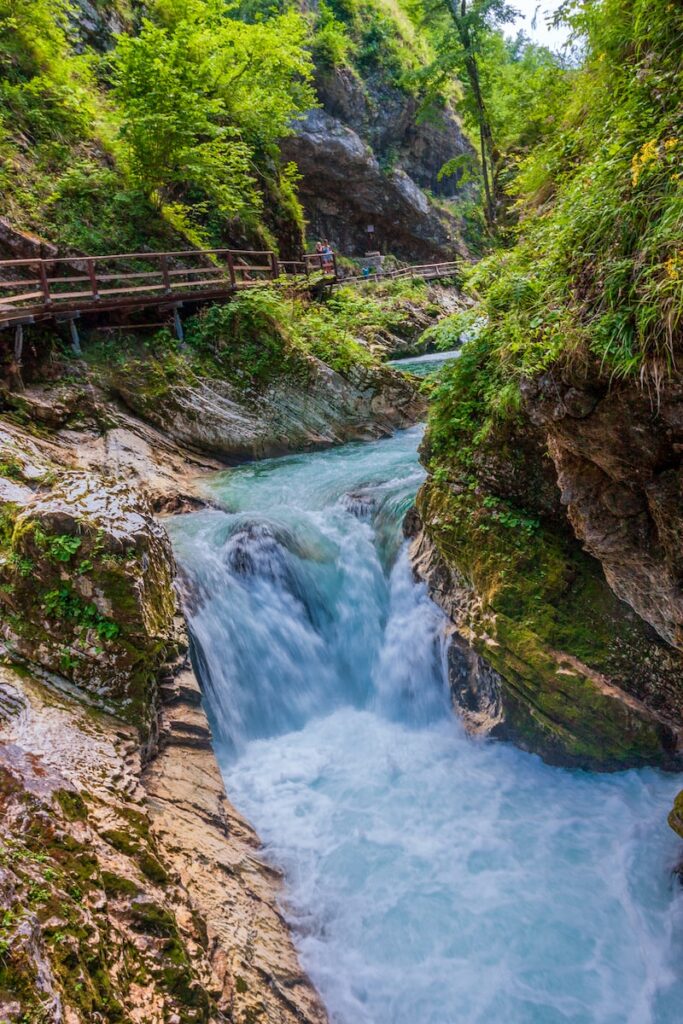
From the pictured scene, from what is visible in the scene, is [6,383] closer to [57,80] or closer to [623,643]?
[57,80]

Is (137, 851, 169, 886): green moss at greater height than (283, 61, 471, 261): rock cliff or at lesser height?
lesser

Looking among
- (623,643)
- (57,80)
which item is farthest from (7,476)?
(57,80)

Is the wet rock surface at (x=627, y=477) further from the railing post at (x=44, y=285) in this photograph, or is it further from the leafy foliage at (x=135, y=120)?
the leafy foliage at (x=135, y=120)

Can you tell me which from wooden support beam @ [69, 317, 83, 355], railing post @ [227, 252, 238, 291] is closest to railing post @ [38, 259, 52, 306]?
wooden support beam @ [69, 317, 83, 355]

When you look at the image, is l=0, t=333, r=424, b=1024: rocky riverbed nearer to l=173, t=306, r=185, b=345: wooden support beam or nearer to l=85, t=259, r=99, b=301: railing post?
l=85, t=259, r=99, b=301: railing post

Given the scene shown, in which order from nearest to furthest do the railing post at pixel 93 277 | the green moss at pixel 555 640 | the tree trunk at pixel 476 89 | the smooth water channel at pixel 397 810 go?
the smooth water channel at pixel 397 810 < the green moss at pixel 555 640 < the railing post at pixel 93 277 < the tree trunk at pixel 476 89

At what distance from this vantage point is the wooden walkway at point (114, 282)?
10156 mm

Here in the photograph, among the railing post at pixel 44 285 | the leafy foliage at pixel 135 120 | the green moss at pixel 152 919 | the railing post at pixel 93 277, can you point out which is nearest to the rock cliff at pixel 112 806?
the green moss at pixel 152 919

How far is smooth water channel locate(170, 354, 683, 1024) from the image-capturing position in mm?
4199

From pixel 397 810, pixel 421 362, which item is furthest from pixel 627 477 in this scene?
pixel 421 362

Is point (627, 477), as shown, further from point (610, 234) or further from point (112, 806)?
point (112, 806)

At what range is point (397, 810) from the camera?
5.67 metres

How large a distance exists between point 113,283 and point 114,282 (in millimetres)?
30

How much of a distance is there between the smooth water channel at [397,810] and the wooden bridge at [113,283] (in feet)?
15.5
